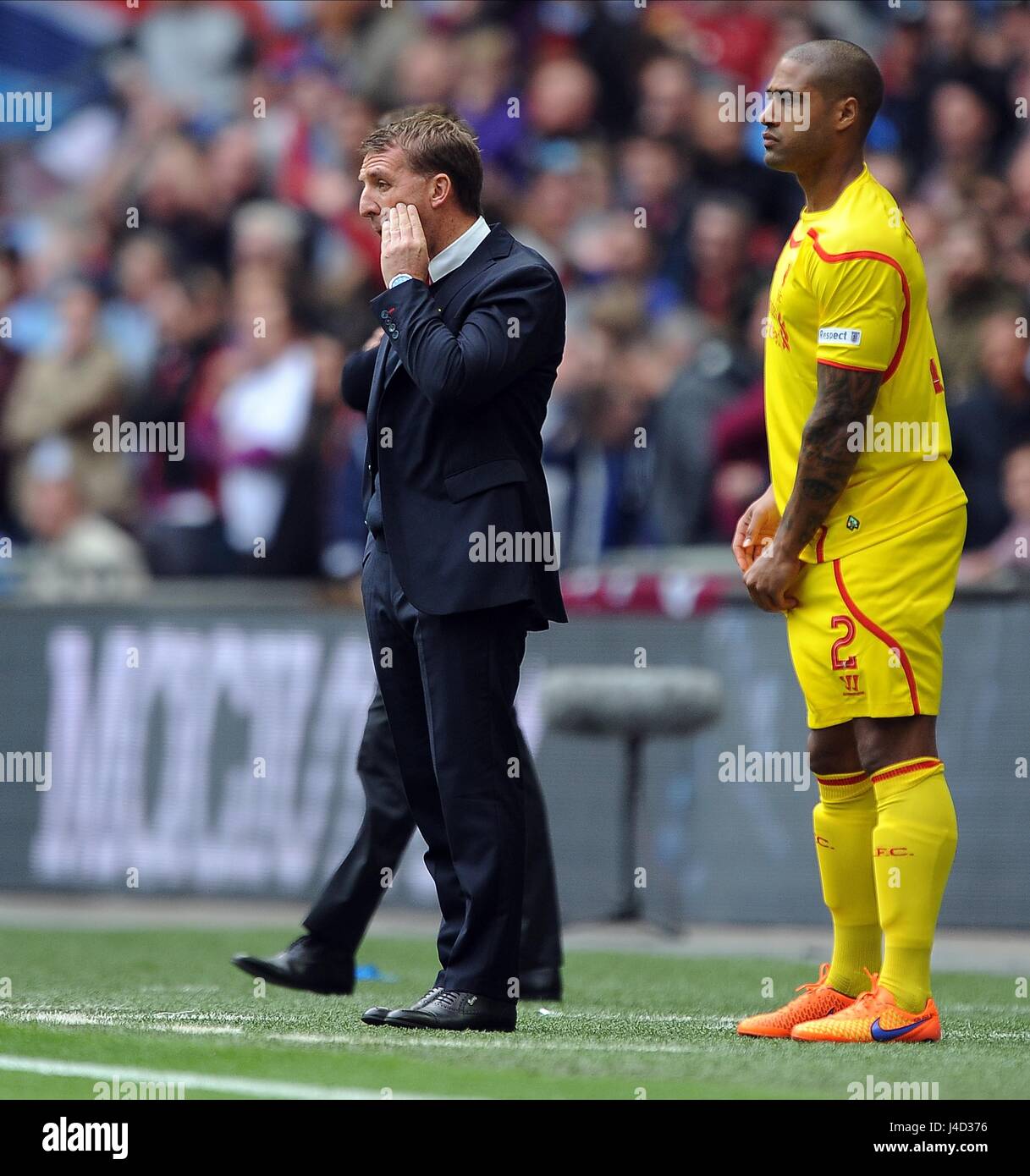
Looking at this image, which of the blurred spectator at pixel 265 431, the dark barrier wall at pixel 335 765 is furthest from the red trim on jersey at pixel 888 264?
the blurred spectator at pixel 265 431

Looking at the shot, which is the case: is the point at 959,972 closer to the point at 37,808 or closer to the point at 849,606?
the point at 849,606

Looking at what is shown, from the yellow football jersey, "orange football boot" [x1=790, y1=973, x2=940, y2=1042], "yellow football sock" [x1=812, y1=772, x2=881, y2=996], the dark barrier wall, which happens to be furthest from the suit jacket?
the dark barrier wall

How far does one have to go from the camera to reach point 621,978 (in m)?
7.29

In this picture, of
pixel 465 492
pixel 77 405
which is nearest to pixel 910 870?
pixel 465 492

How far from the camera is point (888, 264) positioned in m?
4.98

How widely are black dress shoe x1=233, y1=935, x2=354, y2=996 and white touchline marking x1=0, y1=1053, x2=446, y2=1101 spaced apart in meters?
1.41

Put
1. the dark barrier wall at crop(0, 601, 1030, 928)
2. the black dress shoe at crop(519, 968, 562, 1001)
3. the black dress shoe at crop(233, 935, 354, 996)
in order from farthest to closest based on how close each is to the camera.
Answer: the dark barrier wall at crop(0, 601, 1030, 928) < the black dress shoe at crop(519, 968, 562, 1001) < the black dress shoe at crop(233, 935, 354, 996)

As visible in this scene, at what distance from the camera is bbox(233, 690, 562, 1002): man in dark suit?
20.2ft

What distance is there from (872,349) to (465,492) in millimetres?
992

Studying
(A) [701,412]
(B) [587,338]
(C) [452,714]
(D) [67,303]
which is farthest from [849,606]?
(D) [67,303]

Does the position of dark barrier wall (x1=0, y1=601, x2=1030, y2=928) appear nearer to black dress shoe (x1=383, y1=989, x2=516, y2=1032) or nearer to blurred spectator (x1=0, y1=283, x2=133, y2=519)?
blurred spectator (x1=0, y1=283, x2=133, y2=519)

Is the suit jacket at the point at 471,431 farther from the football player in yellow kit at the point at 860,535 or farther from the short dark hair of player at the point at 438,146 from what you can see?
the football player in yellow kit at the point at 860,535

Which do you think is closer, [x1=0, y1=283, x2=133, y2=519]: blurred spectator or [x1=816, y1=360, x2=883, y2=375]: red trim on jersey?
[x1=816, y1=360, x2=883, y2=375]: red trim on jersey

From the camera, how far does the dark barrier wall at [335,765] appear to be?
8445 millimetres
